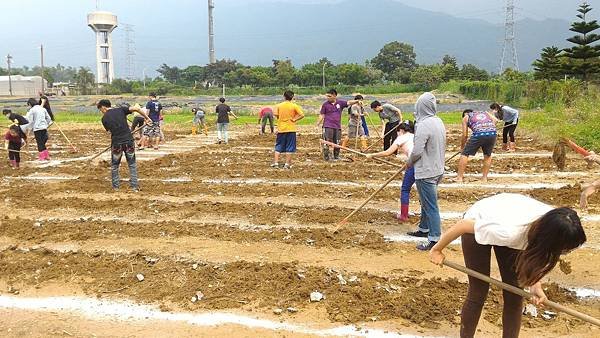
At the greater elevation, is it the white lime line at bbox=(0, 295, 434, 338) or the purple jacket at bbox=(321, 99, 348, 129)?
the purple jacket at bbox=(321, 99, 348, 129)

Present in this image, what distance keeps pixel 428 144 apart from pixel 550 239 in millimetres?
2978

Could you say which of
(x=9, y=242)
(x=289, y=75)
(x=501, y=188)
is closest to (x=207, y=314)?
(x=9, y=242)

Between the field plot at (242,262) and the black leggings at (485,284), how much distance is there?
0.57 metres

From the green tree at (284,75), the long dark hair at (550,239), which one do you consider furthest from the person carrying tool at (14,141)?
the green tree at (284,75)

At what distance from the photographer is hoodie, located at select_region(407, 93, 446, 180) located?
5.62 metres

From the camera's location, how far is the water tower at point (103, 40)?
109 meters

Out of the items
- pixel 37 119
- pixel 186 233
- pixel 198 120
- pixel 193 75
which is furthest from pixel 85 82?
pixel 186 233

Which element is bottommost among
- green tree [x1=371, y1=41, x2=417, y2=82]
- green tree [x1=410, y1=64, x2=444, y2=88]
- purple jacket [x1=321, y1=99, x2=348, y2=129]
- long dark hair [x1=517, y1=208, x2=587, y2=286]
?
long dark hair [x1=517, y1=208, x2=587, y2=286]

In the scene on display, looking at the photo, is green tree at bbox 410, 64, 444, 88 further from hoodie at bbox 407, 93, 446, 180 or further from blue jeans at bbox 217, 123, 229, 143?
hoodie at bbox 407, 93, 446, 180

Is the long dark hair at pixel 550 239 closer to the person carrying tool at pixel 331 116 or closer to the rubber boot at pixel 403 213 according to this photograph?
the rubber boot at pixel 403 213

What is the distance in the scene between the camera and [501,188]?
9.10 m

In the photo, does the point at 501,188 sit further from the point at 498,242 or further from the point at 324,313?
the point at 498,242

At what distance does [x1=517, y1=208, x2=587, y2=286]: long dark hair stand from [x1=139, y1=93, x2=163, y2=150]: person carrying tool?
1212cm

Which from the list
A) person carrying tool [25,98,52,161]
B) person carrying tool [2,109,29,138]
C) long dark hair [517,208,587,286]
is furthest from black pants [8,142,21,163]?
→ long dark hair [517,208,587,286]
